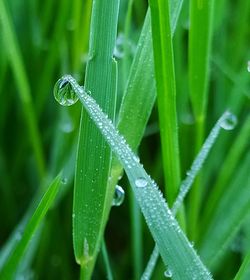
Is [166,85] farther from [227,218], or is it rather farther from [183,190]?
[227,218]

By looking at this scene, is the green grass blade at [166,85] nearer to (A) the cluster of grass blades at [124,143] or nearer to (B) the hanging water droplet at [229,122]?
(A) the cluster of grass blades at [124,143]

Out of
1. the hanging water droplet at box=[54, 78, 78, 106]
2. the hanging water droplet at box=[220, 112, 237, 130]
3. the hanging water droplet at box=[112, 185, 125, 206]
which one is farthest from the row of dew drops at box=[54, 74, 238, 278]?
the hanging water droplet at box=[220, 112, 237, 130]

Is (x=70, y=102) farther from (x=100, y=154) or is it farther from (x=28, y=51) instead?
(x=28, y=51)

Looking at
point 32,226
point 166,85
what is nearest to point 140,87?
point 166,85

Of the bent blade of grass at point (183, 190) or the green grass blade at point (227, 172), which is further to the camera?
the green grass blade at point (227, 172)

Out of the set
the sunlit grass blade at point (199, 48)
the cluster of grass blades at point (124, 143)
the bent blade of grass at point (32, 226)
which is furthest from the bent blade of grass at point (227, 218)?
the bent blade of grass at point (32, 226)

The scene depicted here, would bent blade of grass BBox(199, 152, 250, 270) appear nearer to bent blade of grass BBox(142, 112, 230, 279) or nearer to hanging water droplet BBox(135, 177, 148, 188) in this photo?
bent blade of grass BBox(142, 112, 230, 279)

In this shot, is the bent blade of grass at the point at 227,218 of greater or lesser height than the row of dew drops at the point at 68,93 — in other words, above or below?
below
